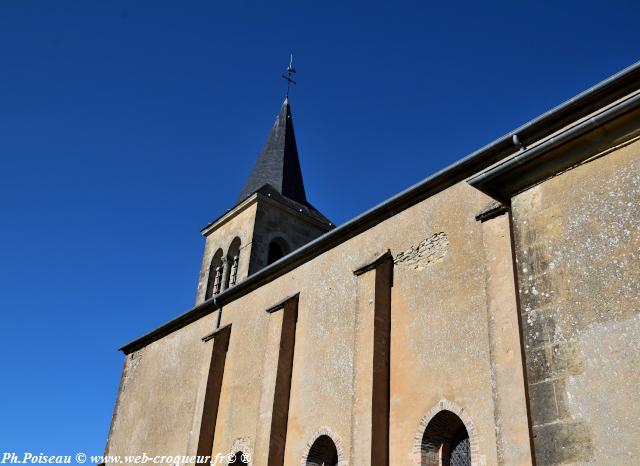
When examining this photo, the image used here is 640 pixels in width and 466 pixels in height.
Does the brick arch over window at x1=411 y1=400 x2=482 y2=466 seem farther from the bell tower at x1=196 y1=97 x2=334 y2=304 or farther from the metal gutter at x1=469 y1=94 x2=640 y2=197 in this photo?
the bell tower at x1=196 y1=97 x2=334 y2=304

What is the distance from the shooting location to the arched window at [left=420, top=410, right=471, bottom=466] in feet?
29.0

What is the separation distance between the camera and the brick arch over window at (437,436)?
8828 millimetres

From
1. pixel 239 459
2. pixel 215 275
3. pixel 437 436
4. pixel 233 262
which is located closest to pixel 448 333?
pixel 437 436

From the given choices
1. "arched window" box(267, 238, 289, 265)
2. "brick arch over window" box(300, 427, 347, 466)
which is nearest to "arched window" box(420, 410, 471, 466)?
"brick arch over window" box(300, 427, 347, 466)

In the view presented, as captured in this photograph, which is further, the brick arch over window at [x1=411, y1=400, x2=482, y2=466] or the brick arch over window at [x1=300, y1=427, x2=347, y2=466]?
the brick arch over window at [x1=300, y1=427, x2=347, y2=466]

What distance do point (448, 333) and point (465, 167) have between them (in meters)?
2.52

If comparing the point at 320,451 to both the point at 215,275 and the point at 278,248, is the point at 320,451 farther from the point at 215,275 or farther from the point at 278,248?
the point at 215,275

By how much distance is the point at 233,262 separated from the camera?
21266mm

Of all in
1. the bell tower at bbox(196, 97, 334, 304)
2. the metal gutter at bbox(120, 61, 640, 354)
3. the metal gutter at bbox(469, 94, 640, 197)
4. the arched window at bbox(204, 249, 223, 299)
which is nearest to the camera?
the metal gutter at bbox(469, 94, 640, 197)

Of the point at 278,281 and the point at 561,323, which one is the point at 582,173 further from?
the point at 278,281

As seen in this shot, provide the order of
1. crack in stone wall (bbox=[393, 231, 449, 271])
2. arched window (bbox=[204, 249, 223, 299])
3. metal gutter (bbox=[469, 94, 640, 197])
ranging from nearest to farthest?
metal gutter (bbox=[469, 94, 640, 197]) → crack in stone wall (bbox=[393, 231, 449, 271]) → arched window (bbox=[204, 249, 223, 299])

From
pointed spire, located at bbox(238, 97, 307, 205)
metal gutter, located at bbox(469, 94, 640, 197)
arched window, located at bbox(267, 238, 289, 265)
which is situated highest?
pointed spire, located at bbox(238, 97, 307, 205)

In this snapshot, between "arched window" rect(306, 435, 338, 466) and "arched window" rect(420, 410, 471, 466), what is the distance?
2241 millimetres

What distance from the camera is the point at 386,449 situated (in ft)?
30.5
